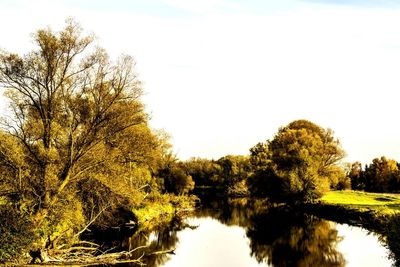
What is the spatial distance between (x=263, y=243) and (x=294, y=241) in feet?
10.7

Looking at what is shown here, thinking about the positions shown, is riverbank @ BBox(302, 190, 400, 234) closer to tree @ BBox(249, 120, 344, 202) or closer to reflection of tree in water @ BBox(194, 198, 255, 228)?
tree @ BBox(249, 120, 344, 202)

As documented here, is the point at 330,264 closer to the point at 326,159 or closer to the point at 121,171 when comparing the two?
the point at 121,171

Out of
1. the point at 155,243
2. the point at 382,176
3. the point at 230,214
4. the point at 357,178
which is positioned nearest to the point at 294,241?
the point at 155,243

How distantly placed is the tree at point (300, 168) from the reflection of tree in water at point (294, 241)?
6.01m

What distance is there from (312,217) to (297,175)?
304 inches

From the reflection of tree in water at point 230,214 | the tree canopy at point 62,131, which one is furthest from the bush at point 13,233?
the reflection of tree in water at point 230,214

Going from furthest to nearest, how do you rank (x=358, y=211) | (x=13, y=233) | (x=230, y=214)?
(x=230, y=214) < (x=358, y=211) < (x=13, y=233)

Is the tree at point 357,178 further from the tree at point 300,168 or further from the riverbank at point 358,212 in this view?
the riverbank at point 358,212

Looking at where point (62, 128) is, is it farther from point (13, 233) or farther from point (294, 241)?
point (294, 241)

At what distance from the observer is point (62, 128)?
28.7 meters

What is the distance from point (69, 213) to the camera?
2784 centimetres

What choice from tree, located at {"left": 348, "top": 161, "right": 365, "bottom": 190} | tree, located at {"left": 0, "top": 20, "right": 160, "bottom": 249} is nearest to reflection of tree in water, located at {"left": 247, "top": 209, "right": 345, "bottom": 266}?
tree, located at {"left": 0, "top": 20, "right": 160, "bottom": 249}

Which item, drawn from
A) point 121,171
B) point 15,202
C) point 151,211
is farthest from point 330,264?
point 151,211

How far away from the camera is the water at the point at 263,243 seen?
33.1 m
